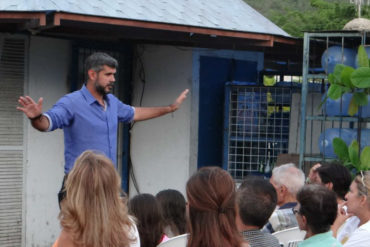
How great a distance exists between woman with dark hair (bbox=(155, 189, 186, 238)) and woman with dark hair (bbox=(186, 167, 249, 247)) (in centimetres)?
134

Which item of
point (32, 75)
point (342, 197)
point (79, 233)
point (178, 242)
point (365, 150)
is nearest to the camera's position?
point (79, 233)

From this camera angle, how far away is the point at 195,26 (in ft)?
24.5

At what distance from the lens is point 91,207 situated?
3391mm

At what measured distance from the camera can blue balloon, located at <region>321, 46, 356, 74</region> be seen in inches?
312

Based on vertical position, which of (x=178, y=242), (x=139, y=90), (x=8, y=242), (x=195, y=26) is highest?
(x=195, y=26)

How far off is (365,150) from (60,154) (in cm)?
328

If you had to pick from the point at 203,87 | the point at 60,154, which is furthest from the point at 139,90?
the point at 60,154

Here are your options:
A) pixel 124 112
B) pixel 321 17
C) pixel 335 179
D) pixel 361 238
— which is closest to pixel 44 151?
pixel 124 112

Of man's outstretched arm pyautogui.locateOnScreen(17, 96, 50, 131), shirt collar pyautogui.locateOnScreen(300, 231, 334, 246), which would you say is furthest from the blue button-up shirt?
shirt collar pyautogui.locateOnScreen(300, 231, 334, 246)

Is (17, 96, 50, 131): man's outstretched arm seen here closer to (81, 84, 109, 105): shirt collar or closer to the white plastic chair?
(81, 84, 109, 105): shirt collar

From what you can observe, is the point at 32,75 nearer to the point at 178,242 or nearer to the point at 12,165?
the point at 12,165

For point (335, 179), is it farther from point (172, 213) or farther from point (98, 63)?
point (98, 63)

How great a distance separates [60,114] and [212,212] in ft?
7.29

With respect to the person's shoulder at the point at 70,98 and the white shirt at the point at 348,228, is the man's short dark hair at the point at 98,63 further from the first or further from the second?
the white shirt at the point at 348,228
